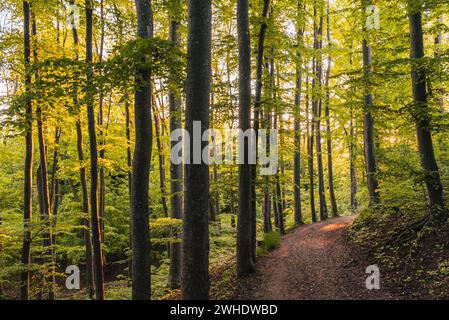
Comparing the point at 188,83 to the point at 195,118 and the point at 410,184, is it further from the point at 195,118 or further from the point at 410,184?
the point at 410,184

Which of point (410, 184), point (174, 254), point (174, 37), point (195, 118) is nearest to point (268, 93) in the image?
point (174, 37)

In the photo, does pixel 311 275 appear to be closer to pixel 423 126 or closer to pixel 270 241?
pixel 270 241

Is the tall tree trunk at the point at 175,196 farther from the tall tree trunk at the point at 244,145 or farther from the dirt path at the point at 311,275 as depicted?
the dirt path at the point at 311,275

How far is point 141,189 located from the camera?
636cm

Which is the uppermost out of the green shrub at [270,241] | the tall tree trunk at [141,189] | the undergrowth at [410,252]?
the tall tree trunk at [141,189]

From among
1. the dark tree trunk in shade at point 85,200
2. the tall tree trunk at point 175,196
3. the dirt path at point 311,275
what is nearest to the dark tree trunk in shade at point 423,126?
the dirt path at point 311,275

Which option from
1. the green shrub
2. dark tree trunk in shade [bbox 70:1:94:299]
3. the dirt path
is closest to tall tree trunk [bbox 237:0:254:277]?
the dirt path

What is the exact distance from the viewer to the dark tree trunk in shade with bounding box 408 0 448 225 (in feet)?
25.8

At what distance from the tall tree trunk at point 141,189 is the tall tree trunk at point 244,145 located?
3.70 metres

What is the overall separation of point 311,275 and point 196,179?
5.82 meters

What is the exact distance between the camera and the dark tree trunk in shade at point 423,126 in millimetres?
7871

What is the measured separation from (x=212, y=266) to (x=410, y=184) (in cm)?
804

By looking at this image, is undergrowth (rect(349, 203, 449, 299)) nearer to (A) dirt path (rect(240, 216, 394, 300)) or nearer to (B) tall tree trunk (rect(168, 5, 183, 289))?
(A) dirt path (rect(240, 216, 394, 300))
